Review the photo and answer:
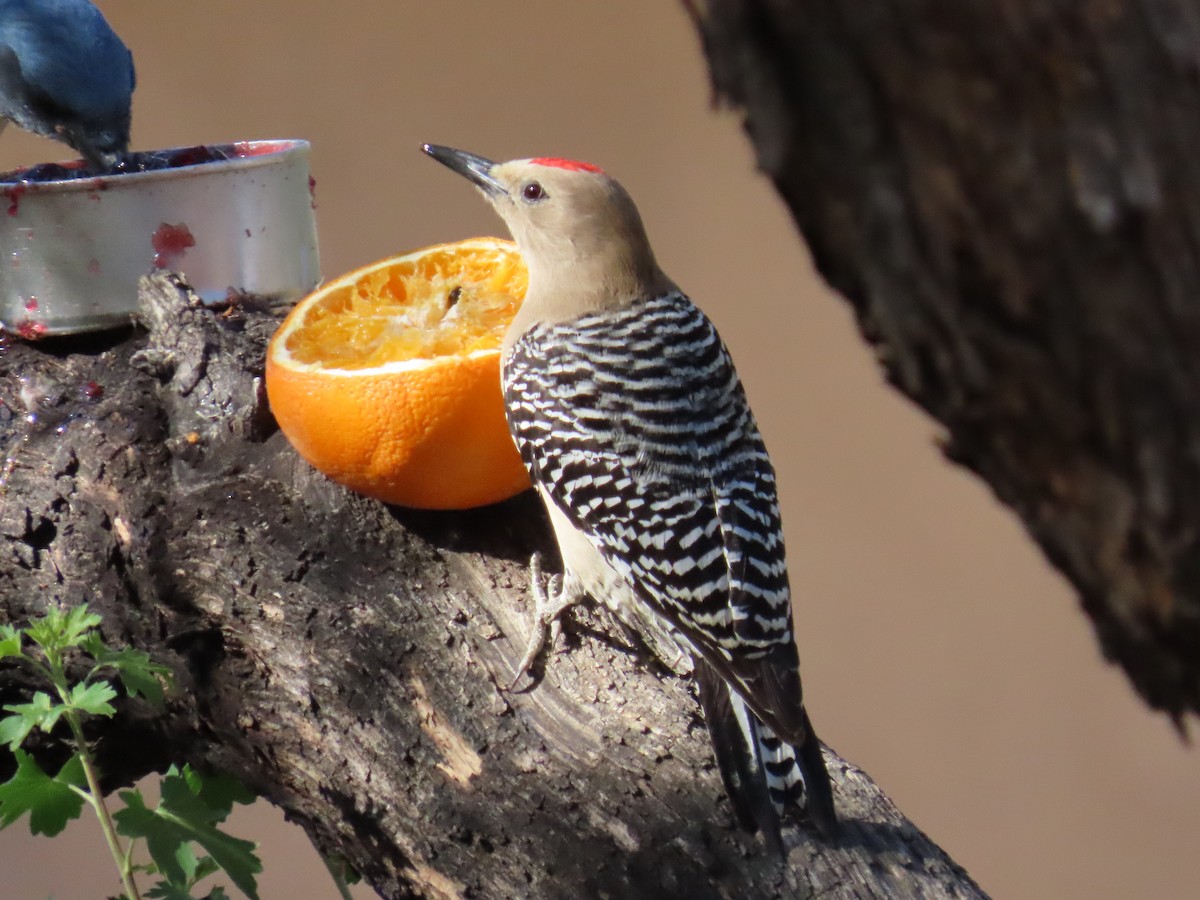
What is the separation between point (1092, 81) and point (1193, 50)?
0.16 feet

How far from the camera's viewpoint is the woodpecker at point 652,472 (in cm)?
149

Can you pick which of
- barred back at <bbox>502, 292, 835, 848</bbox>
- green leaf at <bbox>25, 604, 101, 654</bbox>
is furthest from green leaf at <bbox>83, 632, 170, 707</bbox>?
barred back at <bbox>502, 292, 835, 848</bbox>

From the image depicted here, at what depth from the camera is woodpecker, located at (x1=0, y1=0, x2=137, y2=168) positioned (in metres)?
2.97

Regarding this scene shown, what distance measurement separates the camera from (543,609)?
5.27 ft

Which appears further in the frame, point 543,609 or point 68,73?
point 68,73

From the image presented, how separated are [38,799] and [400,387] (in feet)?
2.18

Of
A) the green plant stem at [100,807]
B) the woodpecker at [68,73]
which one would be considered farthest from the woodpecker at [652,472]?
the woodpecker at [68,73]

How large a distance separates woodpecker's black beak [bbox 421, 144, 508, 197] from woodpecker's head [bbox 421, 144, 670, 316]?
11cm

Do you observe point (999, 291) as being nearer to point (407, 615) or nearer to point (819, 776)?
point (819, 776)

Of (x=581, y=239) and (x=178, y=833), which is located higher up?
(x=581, y=239)

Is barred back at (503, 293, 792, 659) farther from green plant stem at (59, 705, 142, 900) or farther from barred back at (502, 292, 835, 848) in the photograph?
green plant stem at (59, 705, 142, 900)

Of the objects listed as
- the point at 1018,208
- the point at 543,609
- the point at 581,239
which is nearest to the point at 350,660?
the point at 543,609

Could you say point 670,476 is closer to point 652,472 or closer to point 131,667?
point 652,472

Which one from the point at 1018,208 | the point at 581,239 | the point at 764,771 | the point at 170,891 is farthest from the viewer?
the point at 581,239
